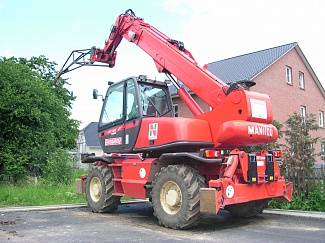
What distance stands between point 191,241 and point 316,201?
472 centimetres

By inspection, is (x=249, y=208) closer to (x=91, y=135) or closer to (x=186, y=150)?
(x=186, y=150)

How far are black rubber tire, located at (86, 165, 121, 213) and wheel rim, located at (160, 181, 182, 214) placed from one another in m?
2.23

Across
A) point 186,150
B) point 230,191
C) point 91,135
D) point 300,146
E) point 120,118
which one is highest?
point 91,135

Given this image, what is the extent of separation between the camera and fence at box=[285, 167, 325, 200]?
9734 mm

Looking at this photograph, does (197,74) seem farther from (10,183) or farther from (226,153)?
(10,183)

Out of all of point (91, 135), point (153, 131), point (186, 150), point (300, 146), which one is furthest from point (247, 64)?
point (91, 135)

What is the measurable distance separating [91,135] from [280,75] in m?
38.2

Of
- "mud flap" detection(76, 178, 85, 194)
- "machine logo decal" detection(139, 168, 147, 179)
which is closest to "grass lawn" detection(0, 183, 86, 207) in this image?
"mud flap" detection(76, 178, 85, 194)

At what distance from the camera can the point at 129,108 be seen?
9.25 meters

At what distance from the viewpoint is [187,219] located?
719cm

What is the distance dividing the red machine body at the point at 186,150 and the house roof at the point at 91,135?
46.8m

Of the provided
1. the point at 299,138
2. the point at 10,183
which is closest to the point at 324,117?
the point at 299,138

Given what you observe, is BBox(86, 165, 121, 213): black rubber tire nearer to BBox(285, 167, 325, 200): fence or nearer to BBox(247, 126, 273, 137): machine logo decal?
BBox(247, 126, 273, 137): machine logo decal

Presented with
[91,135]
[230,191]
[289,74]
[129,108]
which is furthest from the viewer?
[91,135]
